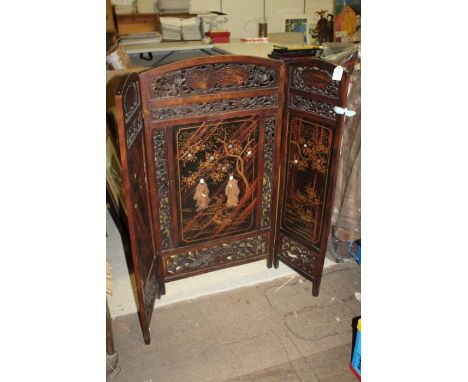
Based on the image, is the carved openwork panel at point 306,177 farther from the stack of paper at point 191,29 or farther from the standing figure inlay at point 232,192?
the stack of paper at point 191,29

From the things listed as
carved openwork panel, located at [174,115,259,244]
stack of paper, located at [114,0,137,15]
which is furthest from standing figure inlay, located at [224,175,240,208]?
stack of paper, located at [114,0,137,15]

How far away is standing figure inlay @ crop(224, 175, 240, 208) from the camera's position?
1.88m

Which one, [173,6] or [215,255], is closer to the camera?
[215,255]

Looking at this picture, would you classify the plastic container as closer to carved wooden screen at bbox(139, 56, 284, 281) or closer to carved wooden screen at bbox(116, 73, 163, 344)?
carved wooden screen at bbox(139, 56, 284, 281)

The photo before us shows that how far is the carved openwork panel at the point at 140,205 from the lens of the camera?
4.91 ft

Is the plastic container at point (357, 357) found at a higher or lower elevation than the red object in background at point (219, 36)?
lower

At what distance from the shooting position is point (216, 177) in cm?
183

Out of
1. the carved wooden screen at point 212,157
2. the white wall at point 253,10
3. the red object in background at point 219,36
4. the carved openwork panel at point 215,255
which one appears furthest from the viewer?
the white wall at point 253,10

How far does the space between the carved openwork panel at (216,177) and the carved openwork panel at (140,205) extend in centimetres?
16

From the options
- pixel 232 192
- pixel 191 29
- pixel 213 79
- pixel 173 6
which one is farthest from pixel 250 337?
pixel 173 6

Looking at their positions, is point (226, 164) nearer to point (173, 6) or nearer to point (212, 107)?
point (212, 107)

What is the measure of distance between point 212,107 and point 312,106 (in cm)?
42

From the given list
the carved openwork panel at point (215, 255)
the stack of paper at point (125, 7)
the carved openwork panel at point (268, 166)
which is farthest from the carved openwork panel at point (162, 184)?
the stack of paper at point (125, 7)

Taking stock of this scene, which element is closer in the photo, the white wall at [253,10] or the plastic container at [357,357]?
the plastic container at [357,357]
